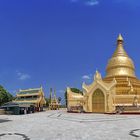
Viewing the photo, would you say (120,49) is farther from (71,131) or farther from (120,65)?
(71,131)

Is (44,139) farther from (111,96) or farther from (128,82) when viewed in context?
(128,82)

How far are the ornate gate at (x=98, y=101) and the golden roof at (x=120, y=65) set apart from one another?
9030mm

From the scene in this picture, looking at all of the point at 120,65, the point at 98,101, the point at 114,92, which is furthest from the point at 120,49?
the point at 98,101

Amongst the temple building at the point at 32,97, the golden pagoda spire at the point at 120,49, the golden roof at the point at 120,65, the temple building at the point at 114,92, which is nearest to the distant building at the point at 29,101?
the temple building at the point at 32,97

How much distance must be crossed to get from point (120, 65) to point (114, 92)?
9.40 meters

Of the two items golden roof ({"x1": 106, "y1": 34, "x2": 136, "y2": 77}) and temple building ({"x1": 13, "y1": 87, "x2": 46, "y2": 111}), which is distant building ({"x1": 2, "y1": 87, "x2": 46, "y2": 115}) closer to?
temple building ({"x1": 13, "y1": 87, "x2": 46, "y2": 111})

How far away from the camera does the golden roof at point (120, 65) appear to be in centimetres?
5750

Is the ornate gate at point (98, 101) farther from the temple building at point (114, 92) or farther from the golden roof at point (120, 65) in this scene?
the golden roof at point (120, 65)

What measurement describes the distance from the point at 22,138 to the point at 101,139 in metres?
4.88

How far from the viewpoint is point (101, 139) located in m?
16.6

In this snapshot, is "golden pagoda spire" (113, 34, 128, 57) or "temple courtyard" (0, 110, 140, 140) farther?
"golden pagoda spire" (113, 34, 128, 57)

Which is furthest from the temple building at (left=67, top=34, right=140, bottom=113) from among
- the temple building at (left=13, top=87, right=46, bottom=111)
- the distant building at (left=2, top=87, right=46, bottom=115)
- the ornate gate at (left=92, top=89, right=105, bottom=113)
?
the temple building at (left=13, top=87, right=46, bottom=111)

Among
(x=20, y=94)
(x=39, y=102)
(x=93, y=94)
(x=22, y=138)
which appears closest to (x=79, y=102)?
(x=93, y=94)

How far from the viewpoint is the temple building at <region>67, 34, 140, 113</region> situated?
158 feet
